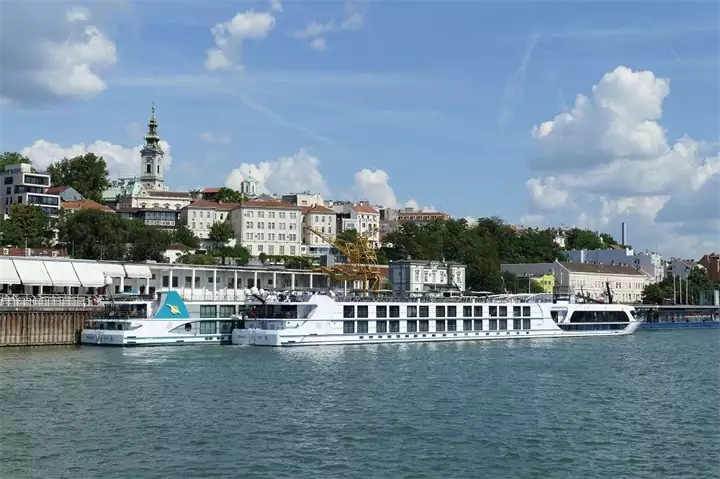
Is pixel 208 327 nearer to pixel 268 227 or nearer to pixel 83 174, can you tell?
pixel 268 227

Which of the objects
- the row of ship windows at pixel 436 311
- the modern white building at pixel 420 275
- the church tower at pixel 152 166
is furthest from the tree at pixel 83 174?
the row of ship windows at pixel 436 311

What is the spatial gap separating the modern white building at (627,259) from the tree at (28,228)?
9930 centimetres

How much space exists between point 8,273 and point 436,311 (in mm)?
32575

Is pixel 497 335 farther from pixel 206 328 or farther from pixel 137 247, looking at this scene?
pixel 137 247

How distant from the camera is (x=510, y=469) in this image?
28906 mm

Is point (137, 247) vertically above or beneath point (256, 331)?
above

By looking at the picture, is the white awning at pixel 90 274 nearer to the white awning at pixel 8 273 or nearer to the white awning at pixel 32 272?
the white awning at pixel 32 272

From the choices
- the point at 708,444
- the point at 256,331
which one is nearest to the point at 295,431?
the point at 708,444

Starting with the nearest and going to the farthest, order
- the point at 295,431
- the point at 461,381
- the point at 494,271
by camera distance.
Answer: the point at 295,431 < the point at 461,381 < the point at 494,271

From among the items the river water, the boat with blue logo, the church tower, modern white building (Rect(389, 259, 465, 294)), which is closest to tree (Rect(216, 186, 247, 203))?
the church tower

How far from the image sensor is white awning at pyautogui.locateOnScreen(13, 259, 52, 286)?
73062mm

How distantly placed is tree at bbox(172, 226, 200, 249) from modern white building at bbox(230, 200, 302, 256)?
11.7 meters

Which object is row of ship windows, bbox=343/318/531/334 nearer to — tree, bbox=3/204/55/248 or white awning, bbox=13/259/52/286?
white awning, bbox=13/259/52/286

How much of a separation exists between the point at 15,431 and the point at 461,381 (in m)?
23.0
